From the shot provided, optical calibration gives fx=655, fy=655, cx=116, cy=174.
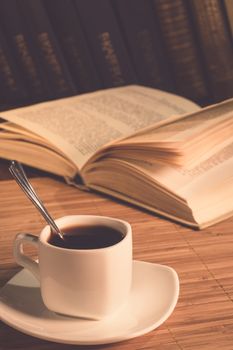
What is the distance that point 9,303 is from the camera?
23.2 inches

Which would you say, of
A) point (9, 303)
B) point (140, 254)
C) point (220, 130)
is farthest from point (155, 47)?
point (9, 303)

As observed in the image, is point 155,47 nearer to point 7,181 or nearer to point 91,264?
point 7,181

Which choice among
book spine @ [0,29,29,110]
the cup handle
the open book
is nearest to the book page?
the open book

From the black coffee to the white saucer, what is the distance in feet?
0.19

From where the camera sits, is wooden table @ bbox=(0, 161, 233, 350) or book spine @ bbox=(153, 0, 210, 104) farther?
book spine @ bbox=(153, 0, 210, 104)

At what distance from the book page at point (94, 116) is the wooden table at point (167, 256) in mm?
68

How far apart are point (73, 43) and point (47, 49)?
2.2 inches

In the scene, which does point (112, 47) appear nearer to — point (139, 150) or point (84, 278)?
point (139, 150)

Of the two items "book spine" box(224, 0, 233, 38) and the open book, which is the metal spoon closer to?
the open book

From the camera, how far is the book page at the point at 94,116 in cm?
101

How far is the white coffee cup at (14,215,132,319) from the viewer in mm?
552

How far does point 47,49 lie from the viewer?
133 centimetres

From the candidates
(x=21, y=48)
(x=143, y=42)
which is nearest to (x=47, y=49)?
(x=21, y=48)

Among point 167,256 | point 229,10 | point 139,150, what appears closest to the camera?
point 167,256
